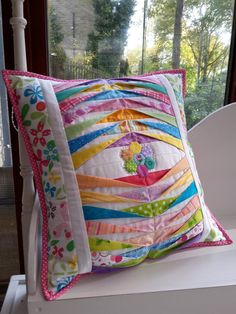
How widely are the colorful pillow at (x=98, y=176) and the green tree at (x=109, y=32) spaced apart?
29cm

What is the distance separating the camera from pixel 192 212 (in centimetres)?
71

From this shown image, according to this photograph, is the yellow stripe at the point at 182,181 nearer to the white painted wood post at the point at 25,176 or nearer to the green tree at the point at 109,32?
the white painted wood post at the point at 25,176

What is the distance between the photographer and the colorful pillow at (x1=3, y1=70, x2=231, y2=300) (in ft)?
2.04

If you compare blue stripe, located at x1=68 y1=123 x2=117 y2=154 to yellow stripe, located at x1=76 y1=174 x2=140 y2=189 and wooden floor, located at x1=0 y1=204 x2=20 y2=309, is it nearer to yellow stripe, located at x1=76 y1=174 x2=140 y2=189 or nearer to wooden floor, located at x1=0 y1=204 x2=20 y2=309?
yellow stripe, located at x1=76 y1=174 x2=140 y2=189

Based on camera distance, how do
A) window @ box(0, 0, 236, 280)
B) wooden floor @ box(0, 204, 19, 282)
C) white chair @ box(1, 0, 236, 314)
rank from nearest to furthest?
white chair @ box(1, 0, 236, 314), window @ box(0, 0, 236, 280), wooden floor @ box(0, 204, 19, 282)

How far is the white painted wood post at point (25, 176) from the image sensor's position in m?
0.61

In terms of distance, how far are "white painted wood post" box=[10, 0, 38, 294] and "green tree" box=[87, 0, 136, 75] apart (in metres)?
0.31

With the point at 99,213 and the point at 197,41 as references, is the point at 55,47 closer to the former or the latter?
the point at 197,41

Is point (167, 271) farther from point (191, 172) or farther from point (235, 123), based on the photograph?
point (235, 123)

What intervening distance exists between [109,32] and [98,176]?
53 centimetres

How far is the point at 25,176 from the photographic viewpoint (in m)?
0.70

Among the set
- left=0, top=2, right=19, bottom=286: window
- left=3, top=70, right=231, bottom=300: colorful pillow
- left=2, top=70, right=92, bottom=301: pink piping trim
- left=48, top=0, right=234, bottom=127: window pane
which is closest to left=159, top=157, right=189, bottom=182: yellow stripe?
left=3, top=70, right=231, bottom=300: colorful pillow

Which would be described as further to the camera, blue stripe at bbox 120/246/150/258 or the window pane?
the window pane

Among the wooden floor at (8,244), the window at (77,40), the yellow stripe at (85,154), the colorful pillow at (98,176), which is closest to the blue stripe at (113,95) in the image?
the colorful pillow at (98,176)
